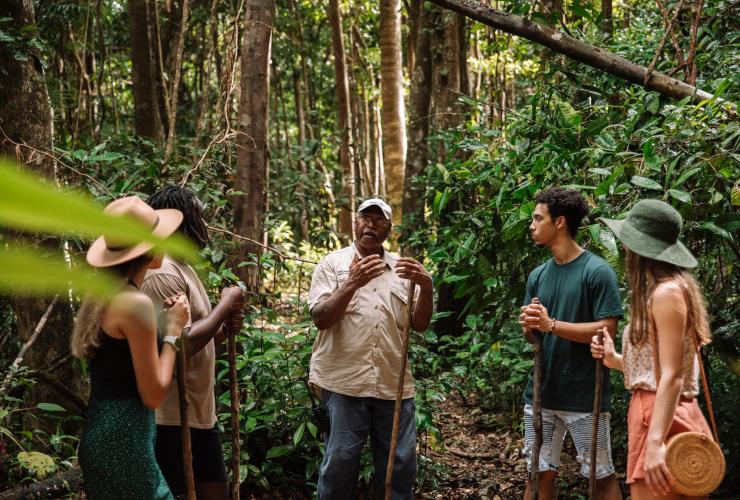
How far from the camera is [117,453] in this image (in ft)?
9.64

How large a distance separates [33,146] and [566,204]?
3.61 metres

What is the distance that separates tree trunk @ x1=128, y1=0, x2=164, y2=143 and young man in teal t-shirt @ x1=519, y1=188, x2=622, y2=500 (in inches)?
274

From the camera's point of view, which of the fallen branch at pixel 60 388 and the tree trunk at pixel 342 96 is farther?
the tree trunk at pixel 342 96

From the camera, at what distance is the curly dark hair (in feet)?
13.8

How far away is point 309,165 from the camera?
13.6 metres

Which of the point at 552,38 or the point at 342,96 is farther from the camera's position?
the point at 342,96

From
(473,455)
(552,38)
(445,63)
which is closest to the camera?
(552,38)

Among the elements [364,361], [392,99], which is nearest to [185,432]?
[364,361]

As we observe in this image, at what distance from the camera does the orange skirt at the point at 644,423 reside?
3064 mm

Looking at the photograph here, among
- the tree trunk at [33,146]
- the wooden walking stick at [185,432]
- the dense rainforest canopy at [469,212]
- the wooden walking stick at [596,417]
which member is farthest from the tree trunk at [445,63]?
the wooden walking stick at [185,432]

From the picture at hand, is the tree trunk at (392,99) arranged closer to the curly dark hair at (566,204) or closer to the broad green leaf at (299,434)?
the broad green leaf at (299,434)

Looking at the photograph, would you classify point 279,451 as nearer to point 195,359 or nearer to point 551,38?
point 195,359

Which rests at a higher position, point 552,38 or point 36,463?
point 552,38

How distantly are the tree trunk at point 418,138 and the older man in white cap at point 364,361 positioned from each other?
453 cm
